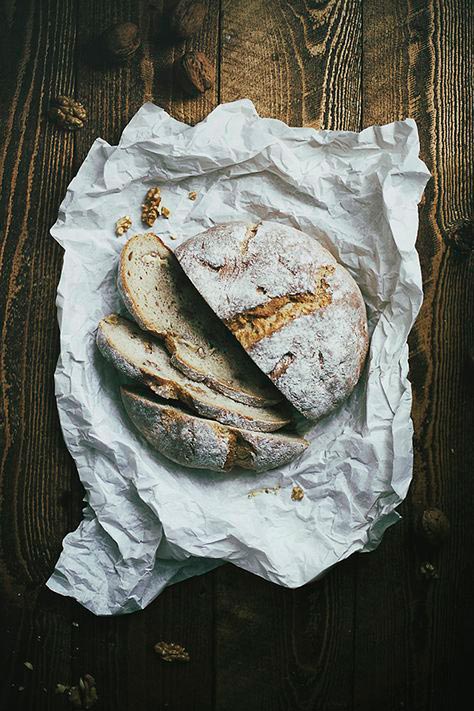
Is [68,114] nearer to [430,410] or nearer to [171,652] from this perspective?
[430,410]

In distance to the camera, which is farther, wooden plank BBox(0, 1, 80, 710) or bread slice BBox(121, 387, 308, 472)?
wooden plank BBox(0, 1, 80, 710)

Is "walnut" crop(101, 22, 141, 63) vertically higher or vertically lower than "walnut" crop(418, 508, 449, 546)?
higher

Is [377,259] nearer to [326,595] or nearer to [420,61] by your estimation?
[420,61]

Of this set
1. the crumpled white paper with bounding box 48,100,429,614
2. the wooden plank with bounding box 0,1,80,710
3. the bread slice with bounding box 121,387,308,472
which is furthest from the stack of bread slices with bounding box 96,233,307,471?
the wooden plank with bounding box 0,1,80,710

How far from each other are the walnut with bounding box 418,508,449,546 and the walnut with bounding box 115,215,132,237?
1235mm

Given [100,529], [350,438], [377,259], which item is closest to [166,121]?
[377,259]

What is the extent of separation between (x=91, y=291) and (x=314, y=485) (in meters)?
0.87

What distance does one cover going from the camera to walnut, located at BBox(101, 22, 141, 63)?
203cm

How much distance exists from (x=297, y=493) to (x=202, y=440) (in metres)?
0.35

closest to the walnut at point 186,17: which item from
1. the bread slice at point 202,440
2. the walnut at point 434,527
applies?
the bread slice at point 202,440

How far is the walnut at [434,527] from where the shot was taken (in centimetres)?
202

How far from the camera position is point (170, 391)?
1.86 metres

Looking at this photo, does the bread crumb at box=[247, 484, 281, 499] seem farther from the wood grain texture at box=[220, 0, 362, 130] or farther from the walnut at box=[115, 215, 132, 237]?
the wood grain texture at box=[220, 0, 362, 130]

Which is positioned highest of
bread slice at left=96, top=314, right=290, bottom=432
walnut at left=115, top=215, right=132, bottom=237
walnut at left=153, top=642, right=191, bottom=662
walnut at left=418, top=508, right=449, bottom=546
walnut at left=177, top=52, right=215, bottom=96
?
walnut at left=177, top=52, right=215, bottom=96
